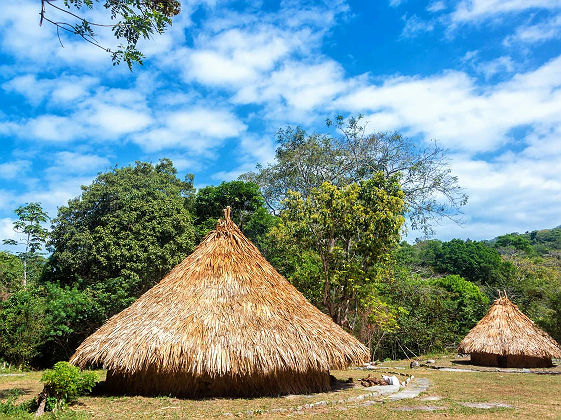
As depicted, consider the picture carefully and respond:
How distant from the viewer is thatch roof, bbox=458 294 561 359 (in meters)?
17.7

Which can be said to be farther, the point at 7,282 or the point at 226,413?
the point at 7,282

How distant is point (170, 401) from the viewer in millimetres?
9141

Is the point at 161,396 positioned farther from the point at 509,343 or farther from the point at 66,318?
the point at 509,343

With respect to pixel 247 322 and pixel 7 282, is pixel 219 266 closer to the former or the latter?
pixel 247 322

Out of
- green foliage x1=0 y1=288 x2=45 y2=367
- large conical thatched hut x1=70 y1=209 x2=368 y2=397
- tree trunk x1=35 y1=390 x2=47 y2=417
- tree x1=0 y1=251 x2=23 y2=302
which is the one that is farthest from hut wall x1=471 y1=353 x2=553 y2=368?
tree x1=0 y1=251 x2=23 y2=302

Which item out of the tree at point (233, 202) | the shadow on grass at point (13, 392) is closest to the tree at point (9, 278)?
the shadow on grass at point (13, 392)

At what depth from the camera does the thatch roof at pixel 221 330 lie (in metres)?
9.30

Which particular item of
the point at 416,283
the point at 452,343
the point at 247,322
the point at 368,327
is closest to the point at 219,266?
the point at 247,322

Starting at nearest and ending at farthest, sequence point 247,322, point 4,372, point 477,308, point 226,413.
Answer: point 226,413 < point 247,322 < point 4,372 < point 477,308

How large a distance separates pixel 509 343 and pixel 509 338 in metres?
0.23

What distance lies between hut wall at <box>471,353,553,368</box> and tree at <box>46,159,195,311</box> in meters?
13.3

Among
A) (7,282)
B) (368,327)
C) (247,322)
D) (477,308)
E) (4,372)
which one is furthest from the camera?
(477,308)

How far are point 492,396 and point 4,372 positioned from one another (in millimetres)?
14939

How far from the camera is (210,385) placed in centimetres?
966
